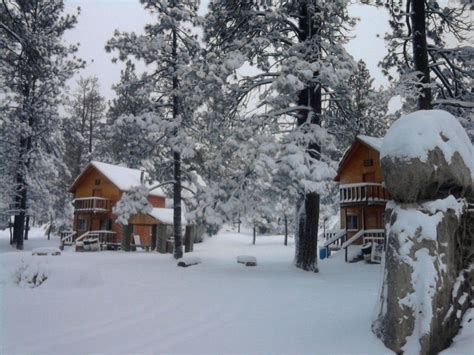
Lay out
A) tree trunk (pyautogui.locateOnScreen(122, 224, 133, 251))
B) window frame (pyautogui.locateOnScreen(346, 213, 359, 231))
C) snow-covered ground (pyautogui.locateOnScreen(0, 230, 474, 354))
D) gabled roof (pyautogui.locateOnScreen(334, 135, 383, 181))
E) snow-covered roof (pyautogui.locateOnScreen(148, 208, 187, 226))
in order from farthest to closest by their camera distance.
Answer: snow-covered roof (pyautogui.locateOnScreen(148, 208, 187, 226))
tree trunk (pyautogui.locateOnScreen(122, 224, 133, 251))
window frame (pyautogui.locateOnScreen(346, 213, 359, 231))
gabled roof (pyautogui.locateOnScreen(334, 135, 383, 181))
snow-covered ground (pyautogui.locateOnScreen(0, 230, 474, 354))

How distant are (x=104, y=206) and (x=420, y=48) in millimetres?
25925

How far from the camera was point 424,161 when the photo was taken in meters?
5.41

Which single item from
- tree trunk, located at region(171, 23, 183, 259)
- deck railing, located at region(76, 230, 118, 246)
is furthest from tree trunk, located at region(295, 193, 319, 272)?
deck railing, located at region(76, 230, 118, 246)

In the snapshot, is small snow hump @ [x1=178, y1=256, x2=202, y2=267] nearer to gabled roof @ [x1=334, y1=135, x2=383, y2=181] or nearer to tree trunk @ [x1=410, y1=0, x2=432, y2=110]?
gabled roof @ [x1=334, y1=135, x2=383, y2=181]

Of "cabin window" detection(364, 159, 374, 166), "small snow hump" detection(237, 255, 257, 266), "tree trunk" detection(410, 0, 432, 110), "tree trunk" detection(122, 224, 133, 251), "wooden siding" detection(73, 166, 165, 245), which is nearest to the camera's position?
"tree trunk" detection(410, 0, 432, 110)

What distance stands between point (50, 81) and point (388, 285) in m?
26.5

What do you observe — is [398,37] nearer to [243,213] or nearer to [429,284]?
[243,213]

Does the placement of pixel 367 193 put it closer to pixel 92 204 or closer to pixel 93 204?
pixel 93 204

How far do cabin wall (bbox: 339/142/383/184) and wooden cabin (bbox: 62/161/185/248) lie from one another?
541 inches

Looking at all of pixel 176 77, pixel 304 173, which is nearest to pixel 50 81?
pixel 176 77

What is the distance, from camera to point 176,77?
19.4m

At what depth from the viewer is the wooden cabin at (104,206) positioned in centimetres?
3086

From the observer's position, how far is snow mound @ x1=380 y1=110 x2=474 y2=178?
18.0ft

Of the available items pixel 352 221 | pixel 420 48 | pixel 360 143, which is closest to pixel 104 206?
pixel 352 221
